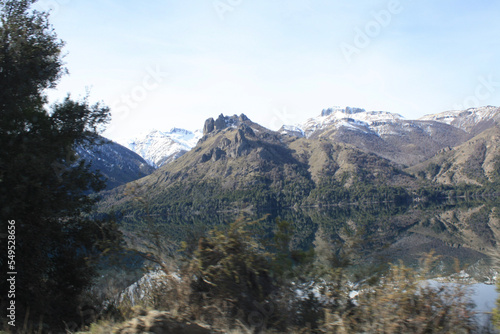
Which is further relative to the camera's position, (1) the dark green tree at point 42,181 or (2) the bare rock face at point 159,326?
(1) the dark green tree at point 42,181

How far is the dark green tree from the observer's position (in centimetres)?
901

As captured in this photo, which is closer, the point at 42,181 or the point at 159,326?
the point at 159,326

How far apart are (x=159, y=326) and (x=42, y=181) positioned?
633 cm

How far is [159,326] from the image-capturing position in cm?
568

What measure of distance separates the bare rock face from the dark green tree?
2882mm

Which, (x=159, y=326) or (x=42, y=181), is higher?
(x=42, y=181)

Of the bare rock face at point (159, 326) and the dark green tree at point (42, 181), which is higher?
the dark green tree at point (42, 181)

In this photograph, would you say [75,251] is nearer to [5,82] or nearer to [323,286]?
[5,82]

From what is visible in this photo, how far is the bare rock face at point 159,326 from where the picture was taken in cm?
559

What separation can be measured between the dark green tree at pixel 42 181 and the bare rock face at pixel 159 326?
2882 millimetres

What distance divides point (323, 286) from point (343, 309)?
557 millimetres

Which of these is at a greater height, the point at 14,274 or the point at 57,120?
the point at 57,120

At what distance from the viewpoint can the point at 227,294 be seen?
6.59 meters

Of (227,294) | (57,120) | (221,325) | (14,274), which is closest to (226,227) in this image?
(227,294)
